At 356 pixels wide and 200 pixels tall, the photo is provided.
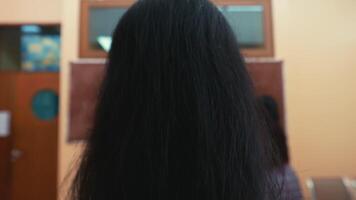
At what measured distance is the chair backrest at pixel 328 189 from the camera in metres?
2.04

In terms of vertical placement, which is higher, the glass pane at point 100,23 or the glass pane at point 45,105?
the glass pane at point 100,23

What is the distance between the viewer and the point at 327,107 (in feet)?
8.70

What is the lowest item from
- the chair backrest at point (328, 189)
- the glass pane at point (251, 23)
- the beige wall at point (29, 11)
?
the chair backrest at point (328, 189)

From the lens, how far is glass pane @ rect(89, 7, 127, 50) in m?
2.71

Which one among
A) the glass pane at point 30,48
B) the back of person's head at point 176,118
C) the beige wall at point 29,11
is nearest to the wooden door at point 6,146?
the glass pane at point 30,48

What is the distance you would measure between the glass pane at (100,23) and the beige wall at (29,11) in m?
0.62

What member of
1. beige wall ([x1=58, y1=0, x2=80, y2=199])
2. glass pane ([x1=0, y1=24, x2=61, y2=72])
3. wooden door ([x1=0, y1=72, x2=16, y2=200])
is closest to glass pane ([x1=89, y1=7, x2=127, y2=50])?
beige wall ([x1=58, y1=0, x2=80, y2=199])

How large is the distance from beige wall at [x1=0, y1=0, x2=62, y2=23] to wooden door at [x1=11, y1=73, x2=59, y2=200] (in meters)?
0.55

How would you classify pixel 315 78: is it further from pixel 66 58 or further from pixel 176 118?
pixel 176 118

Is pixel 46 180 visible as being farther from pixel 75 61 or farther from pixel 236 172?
pixel 236 172

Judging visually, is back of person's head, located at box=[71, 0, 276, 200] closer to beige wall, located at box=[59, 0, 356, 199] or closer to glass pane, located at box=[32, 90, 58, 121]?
beige wall, located at box=[59, 0, 356, 199]

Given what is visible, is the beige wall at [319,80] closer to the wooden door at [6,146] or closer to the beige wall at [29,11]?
the beige wall at [29,11]

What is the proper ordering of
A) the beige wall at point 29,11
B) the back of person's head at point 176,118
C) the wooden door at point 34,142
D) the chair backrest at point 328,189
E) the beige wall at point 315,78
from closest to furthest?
the back of person's head at point 176,118, the chair backrest at point 328,189, the beige wall at point 315,78, the beige wall at point 29,11, the wooden door at point 34,142

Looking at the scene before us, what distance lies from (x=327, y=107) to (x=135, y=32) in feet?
8.19
